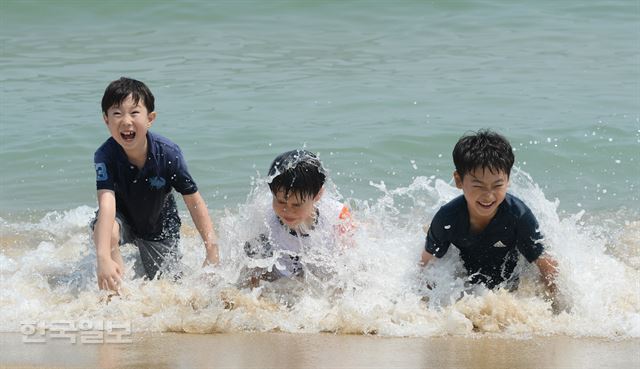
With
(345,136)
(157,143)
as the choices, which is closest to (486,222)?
(157,143)

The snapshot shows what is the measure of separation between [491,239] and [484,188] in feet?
1.10

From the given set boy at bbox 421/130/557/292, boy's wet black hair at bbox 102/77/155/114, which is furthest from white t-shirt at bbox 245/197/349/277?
boy's wet black hair at bbox 102/77/155/114

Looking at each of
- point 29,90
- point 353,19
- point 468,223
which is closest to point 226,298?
point 468,223

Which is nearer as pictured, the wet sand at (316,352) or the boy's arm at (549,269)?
the wet sand at (316,352)

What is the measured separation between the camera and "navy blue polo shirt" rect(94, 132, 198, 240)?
535cm

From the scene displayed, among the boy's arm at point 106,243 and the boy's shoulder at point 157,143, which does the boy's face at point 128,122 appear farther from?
the boy's arm at point 106,243

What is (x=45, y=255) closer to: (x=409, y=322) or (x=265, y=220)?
(x=265, y=220)

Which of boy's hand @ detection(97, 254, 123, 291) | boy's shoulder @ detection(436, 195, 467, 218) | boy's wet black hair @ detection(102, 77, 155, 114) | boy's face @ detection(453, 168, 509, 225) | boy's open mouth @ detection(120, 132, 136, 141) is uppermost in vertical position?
boy's wet black hair @ detection(102, 77, 155, 114)

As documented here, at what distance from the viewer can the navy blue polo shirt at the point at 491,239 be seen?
479 cm

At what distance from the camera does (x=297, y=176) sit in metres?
4.81

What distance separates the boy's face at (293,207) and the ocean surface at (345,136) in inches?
10.4

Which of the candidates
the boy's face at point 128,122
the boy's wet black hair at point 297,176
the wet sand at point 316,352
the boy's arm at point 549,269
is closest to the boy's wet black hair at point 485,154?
the boy's arm at point 549,269

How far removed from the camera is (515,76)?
11.0m

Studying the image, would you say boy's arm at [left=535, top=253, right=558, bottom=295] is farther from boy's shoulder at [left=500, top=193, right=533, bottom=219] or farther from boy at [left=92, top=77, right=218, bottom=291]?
boy at [left=92, top=77, right=218, bottom=291]
